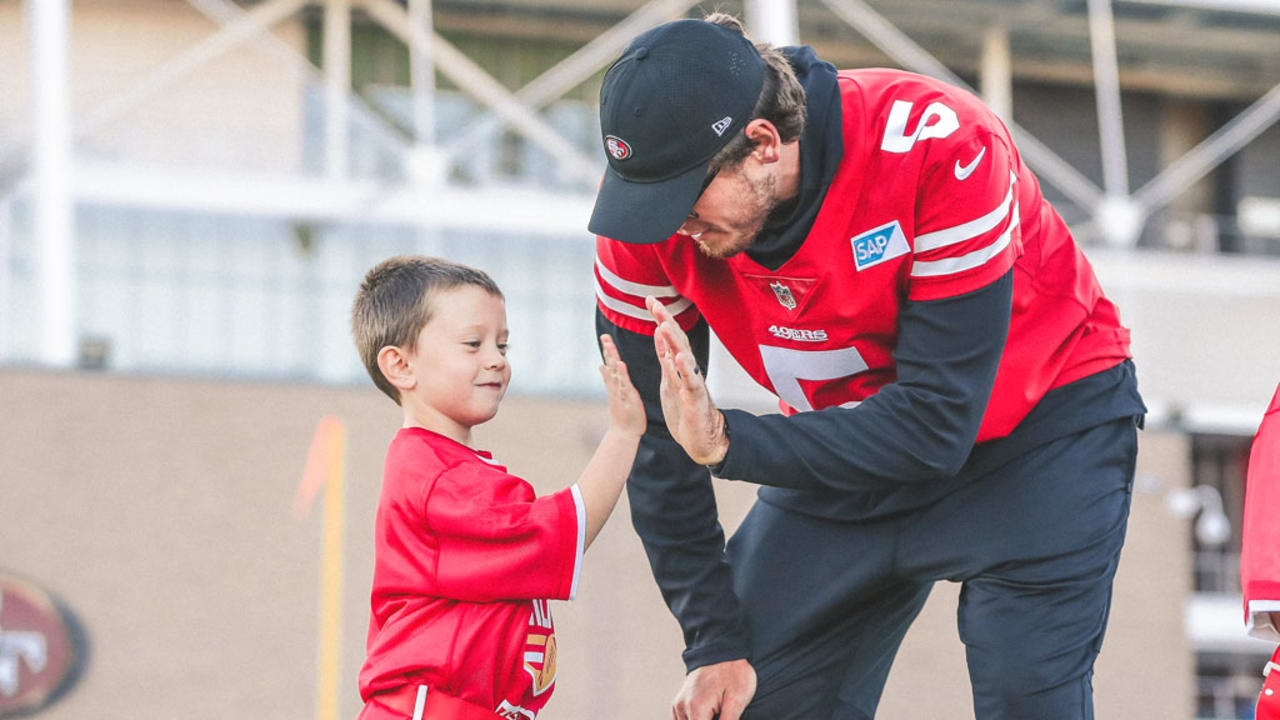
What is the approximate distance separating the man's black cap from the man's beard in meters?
0.12

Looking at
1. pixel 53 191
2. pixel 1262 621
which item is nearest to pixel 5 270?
pixel 53 191

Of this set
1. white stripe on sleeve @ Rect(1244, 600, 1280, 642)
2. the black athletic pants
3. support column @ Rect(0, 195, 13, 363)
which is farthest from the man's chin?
support column @ Rect(0, 195, 13, 363)

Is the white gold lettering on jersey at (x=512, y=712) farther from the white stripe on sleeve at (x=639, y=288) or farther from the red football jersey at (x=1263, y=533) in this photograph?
the red football jersey at (x=1263, y=533)

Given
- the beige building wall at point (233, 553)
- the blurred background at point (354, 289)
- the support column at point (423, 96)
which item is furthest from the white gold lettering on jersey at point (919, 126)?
the support column at point (423, 96)

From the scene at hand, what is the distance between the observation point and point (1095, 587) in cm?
281

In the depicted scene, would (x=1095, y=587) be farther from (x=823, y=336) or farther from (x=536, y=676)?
(x=536, y=676)

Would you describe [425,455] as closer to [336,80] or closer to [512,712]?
[512,712]

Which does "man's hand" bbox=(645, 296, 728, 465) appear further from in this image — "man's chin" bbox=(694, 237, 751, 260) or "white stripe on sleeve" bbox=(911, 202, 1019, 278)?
"white stripe on sleeve" bbox=(911, 202, 1019, 278)

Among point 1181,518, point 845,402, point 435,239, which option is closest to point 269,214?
point 435,239

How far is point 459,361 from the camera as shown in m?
2.75

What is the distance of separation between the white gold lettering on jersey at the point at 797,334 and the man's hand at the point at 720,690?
73 cm

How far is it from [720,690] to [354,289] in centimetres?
1340

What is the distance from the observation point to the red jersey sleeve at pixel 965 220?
2.49m

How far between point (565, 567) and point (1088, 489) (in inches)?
38.8
